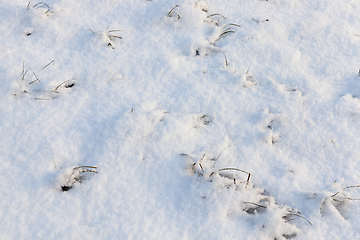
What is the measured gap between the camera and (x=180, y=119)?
1.68 m

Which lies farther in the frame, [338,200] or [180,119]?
[180,119]

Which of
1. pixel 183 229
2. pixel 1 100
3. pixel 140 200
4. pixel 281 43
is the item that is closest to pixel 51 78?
pixel 1 100

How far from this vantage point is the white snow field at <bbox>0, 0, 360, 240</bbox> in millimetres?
1351

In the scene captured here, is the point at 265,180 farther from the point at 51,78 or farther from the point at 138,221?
the point at 51,78

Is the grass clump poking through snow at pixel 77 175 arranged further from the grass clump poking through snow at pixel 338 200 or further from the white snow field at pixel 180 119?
the grass clump poking through snow at pixel 338 200

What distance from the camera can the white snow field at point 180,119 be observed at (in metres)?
1.35

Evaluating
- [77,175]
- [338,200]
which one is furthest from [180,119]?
[338,200]

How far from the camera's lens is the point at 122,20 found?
2.22 metres

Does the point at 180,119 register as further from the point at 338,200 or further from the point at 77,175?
the point at 338,200

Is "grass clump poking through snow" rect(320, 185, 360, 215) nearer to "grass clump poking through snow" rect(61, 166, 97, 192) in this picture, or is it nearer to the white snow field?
the white snow field

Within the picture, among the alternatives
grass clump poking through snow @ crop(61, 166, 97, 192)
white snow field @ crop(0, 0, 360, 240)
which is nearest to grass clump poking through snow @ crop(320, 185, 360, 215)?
white snow field @ crop(0, 0, 360, 240)

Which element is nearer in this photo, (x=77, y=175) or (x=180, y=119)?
(x=77, y=175)

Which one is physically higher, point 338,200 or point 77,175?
point 338,200

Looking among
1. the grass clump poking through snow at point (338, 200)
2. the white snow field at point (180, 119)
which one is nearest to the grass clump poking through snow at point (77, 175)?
the white snow field at point (180, 119)
